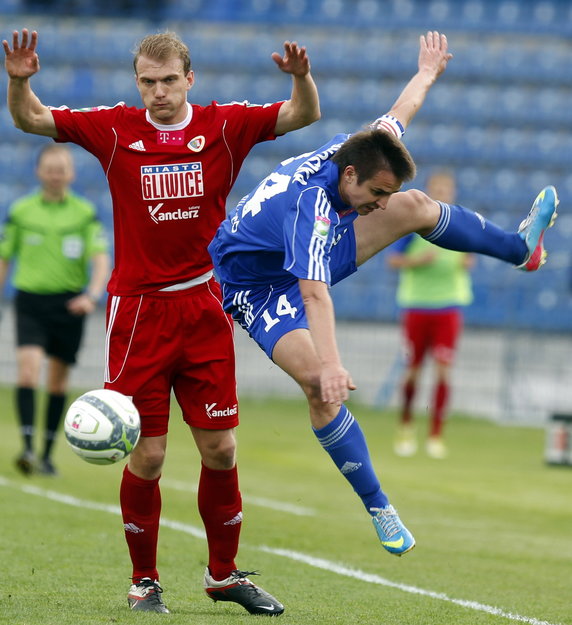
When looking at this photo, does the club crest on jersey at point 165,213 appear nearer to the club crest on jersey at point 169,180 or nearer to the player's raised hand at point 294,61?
the club crest on jersey at point 169,180

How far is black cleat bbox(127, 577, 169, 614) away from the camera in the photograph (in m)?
4.75

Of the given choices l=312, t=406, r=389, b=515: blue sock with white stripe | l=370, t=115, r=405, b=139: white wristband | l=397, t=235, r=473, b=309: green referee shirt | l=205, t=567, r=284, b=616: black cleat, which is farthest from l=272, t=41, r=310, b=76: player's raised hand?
l=397, t=235, r=473, b=309: green referee shirt

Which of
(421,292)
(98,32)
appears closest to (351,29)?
(98,32)

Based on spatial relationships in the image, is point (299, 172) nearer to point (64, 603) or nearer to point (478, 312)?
point (64, 603)

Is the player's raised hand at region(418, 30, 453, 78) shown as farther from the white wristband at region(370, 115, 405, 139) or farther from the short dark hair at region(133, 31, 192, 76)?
the short dark hair at region(133, 31, 192, 76)

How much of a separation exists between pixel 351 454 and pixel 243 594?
2.47ft

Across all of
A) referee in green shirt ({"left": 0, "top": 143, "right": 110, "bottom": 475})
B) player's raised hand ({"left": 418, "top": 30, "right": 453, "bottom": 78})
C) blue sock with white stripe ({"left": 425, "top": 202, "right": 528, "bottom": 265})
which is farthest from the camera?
referee in green shirt ({"left": 0, "top": 143, "right": 110, "bottom": 475})

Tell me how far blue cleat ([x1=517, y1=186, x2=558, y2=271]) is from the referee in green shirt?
14.8 ft

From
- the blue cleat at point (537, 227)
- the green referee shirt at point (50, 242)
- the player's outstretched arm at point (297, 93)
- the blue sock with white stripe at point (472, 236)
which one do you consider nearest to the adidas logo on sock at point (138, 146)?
the player's outstretched arm at point (297, 93)

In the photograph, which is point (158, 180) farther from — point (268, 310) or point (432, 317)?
point (432, 317)

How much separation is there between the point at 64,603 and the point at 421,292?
302 inches

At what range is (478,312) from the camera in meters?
17.0

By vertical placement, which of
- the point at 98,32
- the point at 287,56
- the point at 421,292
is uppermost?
the point at 98,32

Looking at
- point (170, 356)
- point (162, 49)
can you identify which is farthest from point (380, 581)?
point (162, 49)
